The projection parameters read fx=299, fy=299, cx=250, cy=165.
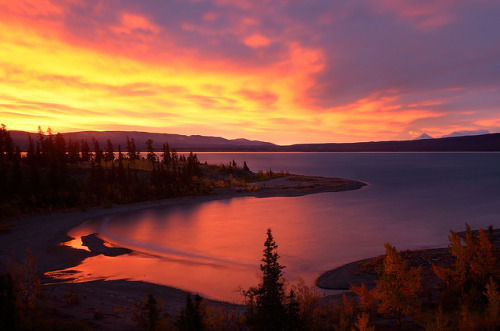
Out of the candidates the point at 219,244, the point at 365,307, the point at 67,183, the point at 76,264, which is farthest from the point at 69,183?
the point at 365,307

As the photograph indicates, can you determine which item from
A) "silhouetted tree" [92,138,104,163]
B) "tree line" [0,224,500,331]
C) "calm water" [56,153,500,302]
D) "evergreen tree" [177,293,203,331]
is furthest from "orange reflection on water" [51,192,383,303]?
"silhouetted tree" [92,138,104,163]

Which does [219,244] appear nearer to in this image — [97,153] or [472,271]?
[472,271]

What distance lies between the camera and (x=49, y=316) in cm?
1032

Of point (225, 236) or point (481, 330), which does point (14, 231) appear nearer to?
point (225, 236)

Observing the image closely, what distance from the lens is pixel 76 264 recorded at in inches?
743

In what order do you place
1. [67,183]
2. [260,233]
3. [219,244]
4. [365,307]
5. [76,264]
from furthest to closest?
[67,183] < [260,233] < [219,244] < [76,264] < [365,307]

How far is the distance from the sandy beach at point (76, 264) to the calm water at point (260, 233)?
139cm

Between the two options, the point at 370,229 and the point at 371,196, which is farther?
the point at 371,196

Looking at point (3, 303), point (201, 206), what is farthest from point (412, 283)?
point (201, 206)

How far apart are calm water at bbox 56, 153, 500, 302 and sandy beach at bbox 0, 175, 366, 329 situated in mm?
1386

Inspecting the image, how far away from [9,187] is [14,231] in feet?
37.3

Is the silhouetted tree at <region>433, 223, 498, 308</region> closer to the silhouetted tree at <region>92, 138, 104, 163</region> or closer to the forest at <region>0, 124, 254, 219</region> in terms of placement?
the forest at <region>0, 124, 254, 219</region>

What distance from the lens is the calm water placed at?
1812cm

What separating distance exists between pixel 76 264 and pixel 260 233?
49.5 feet
